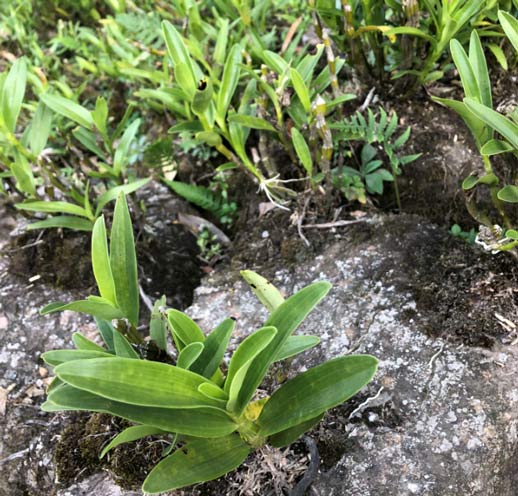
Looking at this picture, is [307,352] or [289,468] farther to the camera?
[307,352]

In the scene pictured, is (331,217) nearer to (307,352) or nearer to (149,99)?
(307,352)

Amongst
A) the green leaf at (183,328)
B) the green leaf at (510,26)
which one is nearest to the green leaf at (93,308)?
the green leaf at (183,328)

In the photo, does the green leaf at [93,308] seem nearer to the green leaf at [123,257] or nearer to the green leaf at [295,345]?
the green leaf at [123,257]

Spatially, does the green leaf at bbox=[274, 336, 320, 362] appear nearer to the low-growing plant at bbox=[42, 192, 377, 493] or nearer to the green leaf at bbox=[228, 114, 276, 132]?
the low-growing plant at bbox=[42, 192, 377, 493]

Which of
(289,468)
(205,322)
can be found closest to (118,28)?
(205,322)

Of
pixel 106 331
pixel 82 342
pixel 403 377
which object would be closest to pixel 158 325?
pixel 106 331

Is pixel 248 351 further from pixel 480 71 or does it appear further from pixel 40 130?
pixel 40 130

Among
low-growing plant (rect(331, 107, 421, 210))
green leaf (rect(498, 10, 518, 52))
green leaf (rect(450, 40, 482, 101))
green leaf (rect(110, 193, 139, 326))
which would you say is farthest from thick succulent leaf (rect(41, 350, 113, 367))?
green leaf (rect(498, 10, 518, 52))
